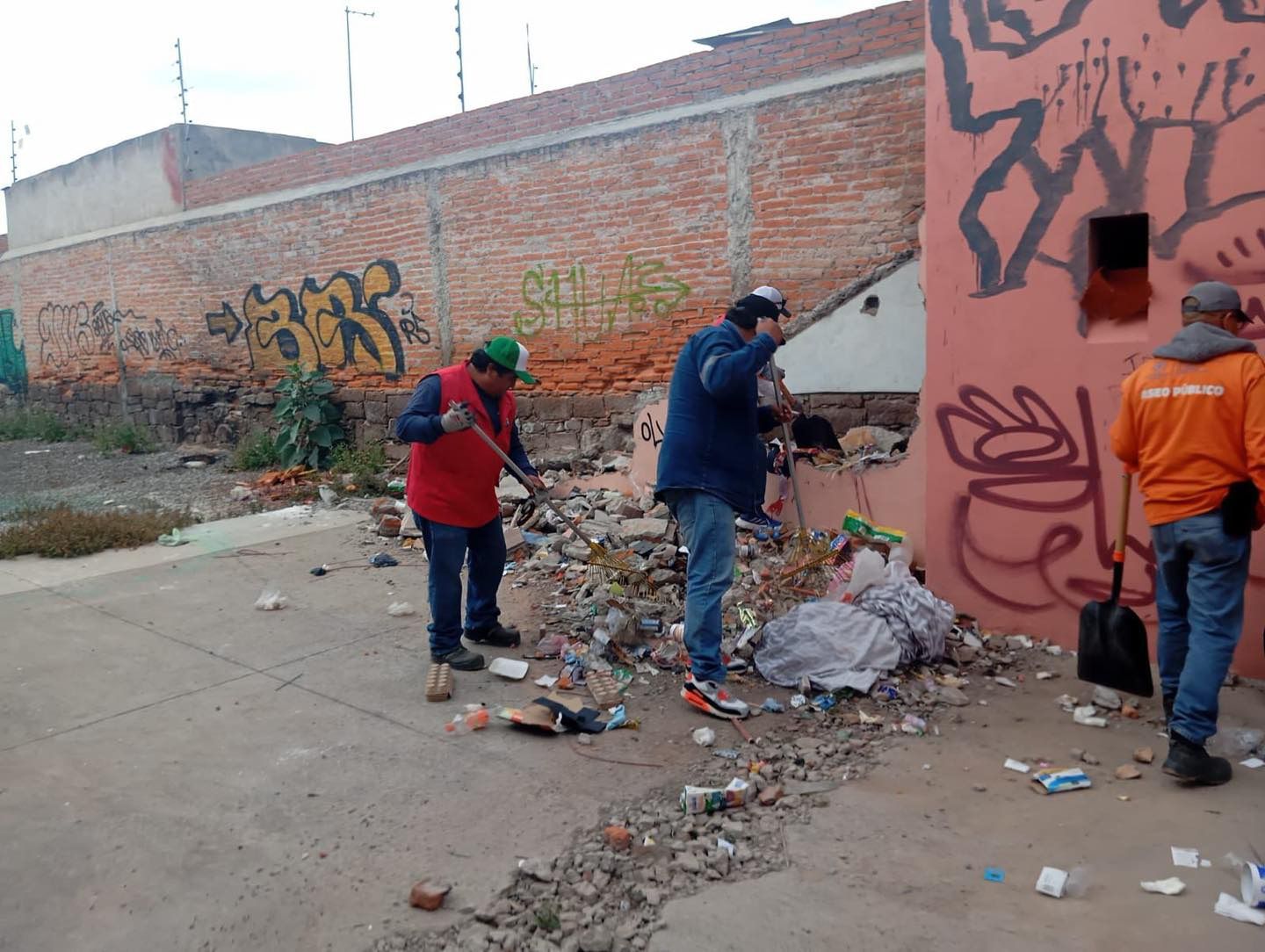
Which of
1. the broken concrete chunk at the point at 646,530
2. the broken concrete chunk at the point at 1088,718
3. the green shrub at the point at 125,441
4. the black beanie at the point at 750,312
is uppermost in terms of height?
the black beanie at the point at 750,312

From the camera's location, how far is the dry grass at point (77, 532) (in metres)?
7.37

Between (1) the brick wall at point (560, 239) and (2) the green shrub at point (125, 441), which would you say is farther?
(2) the green shrub at point (125, 441)

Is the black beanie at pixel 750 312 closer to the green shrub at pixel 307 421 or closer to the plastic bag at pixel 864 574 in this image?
the plastic bag at pixel 864 574

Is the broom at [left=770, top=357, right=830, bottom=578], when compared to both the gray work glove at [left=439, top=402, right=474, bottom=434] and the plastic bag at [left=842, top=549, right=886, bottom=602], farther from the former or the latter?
A: the gray work glove at [left=439, top=402, right=474, bottom=434]

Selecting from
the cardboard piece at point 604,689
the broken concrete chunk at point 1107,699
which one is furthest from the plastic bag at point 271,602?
the broken concrete chunk at point 1107,699

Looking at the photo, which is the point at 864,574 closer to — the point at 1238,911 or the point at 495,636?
the point at 495,636

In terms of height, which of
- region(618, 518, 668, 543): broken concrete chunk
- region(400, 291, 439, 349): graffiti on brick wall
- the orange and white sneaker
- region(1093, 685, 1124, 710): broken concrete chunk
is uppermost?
region(400, 291, 439, 349): graffiti on brick wall

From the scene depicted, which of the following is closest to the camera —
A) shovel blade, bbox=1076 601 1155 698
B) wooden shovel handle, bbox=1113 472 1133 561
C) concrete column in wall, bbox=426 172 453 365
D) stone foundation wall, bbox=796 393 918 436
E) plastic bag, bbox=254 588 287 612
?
shovel blade, bbox=1076 601 1155 698

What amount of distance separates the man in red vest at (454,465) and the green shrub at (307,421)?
6949 mm

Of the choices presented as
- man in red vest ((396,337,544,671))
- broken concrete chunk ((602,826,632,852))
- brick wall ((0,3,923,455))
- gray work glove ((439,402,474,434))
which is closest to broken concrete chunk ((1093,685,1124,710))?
broken concrete chunk ((602,826,632,852))

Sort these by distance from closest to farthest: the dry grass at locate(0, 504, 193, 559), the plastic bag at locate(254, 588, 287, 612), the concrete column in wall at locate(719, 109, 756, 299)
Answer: the plastic bag at locate(254, 588, 287, 612) → the dry grass at locate(0, 504, 193, 559) → the concrete column in wall at locate(719, 109, 756, 299)

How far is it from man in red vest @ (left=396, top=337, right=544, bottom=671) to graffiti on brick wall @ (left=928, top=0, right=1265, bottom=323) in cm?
249

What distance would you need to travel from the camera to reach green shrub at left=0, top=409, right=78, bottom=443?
16125mm

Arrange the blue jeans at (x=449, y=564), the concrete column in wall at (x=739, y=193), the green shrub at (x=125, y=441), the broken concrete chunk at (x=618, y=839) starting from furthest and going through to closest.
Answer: the green shrub at (x=125, y=441), the concrete column in wall at (x=739, y=193), the blue jeans at (x=449, y=564), the broken concrete chunk at (x=618, y=839)
